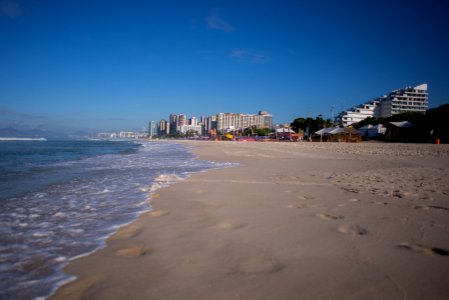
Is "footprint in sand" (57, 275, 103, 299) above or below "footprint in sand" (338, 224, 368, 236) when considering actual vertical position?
below

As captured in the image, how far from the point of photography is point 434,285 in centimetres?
138

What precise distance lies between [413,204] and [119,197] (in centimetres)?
404

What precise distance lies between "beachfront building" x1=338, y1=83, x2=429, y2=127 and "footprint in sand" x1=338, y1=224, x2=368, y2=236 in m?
109

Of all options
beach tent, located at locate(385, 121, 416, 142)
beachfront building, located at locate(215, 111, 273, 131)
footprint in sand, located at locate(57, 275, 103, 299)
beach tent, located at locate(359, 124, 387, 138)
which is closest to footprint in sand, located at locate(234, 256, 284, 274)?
footprint in sand, located at locate(57, 275, 103, 299)

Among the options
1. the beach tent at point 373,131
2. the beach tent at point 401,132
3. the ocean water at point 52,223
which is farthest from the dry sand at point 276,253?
the beach tent at point 373,131

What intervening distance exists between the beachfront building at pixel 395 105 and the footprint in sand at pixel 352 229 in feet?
358

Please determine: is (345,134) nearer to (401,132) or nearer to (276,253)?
(401,132)

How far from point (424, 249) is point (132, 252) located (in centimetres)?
215

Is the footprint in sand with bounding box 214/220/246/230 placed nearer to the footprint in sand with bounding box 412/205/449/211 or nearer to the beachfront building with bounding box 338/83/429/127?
the footprint in sand with bounding box 412/205/449/211

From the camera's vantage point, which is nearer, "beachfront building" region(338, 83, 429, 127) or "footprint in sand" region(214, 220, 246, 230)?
"footprint in sand" region(214, 220, 246, 230)

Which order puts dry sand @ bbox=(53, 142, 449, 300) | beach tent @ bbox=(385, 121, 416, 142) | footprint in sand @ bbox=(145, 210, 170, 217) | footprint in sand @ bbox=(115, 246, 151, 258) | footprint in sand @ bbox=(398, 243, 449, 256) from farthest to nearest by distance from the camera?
beach tent @ bbox=(385, 121, 416, 142) < footprint in sand @ bbox=(145, 210, 170, 217) < footprint in sand @ bbox=(115, 246, 151, 258) < footprint in sand @ bbox=(398, 243, 449, 256) < dry sand @ bbox=(53, 142, 449, 300)

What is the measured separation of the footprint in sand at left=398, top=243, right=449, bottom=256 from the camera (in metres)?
1.78

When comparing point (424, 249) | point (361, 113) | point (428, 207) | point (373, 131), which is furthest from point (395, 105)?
point (424, 249)

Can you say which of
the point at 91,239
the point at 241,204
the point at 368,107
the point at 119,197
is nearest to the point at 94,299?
the point at 91,239
